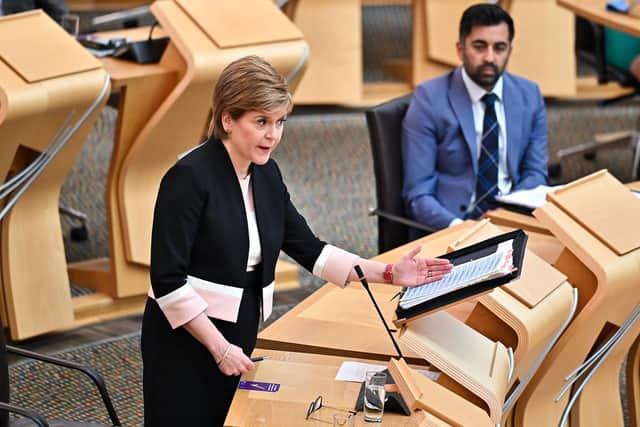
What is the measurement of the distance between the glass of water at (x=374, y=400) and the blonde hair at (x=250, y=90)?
0.60m

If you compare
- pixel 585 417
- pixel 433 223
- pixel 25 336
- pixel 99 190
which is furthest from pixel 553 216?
pixel 99 190

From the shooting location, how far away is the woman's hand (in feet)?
8.12

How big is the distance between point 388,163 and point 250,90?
155 centimetres

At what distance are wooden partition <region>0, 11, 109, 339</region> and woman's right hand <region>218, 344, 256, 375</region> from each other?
1.48 m

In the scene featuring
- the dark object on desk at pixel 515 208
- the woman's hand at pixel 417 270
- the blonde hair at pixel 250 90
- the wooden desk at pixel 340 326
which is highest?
the blonde hair at pixel 250 90

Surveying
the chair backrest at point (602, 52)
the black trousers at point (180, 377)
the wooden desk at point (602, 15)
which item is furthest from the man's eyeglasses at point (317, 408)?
the chair backrest at point (602, 52)

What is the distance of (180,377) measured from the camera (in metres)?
2.43

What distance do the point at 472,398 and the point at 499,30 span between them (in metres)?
1.79

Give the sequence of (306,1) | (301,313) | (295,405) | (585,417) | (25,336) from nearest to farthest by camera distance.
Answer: (295,405) < (301,313) < (585,417) < (25,336) < (306,1)

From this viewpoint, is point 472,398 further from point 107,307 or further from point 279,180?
point 107,307

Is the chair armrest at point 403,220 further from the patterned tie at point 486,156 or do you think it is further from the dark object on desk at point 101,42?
the dark object on desk at point 101,42

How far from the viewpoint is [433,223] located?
376cm

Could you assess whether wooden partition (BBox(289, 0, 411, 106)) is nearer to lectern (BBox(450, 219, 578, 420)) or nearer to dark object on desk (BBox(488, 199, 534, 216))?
dark object on desk (BBox(488, 199, 534, 216))

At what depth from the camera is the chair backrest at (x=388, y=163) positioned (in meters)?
3.77
